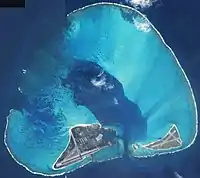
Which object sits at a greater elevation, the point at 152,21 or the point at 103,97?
the point at 152,21

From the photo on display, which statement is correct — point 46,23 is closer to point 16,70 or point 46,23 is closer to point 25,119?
point 16,70

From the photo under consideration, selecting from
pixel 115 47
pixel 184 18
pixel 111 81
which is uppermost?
pixel 184 18

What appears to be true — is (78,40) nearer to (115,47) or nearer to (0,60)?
(115,47)

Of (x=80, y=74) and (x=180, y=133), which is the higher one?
(x=80, y=74)

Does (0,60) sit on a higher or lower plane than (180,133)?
higher

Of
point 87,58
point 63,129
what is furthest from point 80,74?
point 63,129

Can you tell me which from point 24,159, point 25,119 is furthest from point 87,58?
point 24,159
